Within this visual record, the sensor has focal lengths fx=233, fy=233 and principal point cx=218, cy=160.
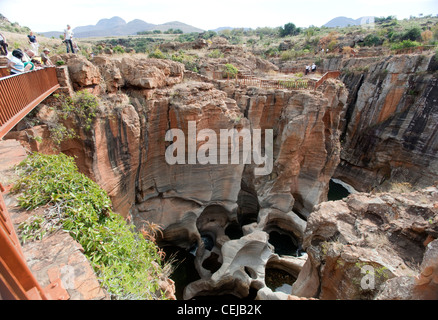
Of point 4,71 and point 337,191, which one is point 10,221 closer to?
point 4,71

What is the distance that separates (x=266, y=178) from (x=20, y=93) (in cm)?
1234

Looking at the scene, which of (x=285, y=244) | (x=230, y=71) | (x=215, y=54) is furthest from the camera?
(x=215, y=54)

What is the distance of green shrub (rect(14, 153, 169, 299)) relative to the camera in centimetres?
395

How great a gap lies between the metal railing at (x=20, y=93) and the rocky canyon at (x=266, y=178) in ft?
3.77

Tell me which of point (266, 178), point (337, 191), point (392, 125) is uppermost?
point (392, 125)

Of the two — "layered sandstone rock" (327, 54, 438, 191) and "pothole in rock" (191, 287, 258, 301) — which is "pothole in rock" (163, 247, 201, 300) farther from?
"layered sandstone rock" (327, 54, 438, 191)

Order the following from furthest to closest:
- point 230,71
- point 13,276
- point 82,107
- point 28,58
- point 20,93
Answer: point 230,71 → point 82,107 → point 28,58 → point 20,93 → point 13,276

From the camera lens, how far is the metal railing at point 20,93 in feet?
14.9

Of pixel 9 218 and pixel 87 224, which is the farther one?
pixel 87 224

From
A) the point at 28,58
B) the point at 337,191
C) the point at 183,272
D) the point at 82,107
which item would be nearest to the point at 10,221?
the point at 82,107

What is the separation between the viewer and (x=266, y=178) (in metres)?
14.7

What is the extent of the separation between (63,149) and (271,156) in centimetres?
1100

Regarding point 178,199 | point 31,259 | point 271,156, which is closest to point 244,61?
point 271,156

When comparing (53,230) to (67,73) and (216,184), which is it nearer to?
(67,73)
